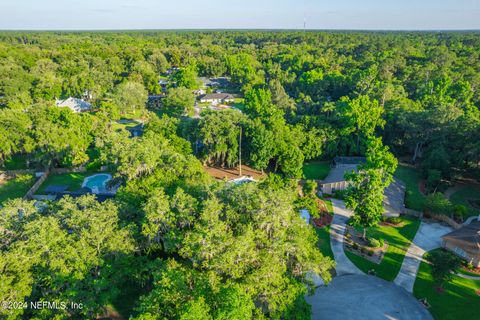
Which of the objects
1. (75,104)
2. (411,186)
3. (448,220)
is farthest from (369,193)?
(75,104)

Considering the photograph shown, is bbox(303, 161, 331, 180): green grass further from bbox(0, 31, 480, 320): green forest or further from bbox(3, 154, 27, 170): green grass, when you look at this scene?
bbox(3, 154, 27, 170): green grass

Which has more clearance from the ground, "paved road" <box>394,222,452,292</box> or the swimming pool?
Result: the swimming pool

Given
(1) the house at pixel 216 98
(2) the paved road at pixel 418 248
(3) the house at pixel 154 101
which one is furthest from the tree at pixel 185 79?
(2) the paved road at pixel 418 248

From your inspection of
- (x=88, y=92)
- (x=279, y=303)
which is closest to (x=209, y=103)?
(x=88, y=92)

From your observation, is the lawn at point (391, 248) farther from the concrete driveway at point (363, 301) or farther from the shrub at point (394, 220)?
the concrete driveway at point (363, 301)

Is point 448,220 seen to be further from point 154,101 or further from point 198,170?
point 154,101

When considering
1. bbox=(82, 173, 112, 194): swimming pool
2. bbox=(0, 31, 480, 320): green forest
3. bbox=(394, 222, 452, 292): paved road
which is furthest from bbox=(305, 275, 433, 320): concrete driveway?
bbox=(82, 173, 112, 194): swimming pool

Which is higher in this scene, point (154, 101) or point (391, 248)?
point (154, 101)
